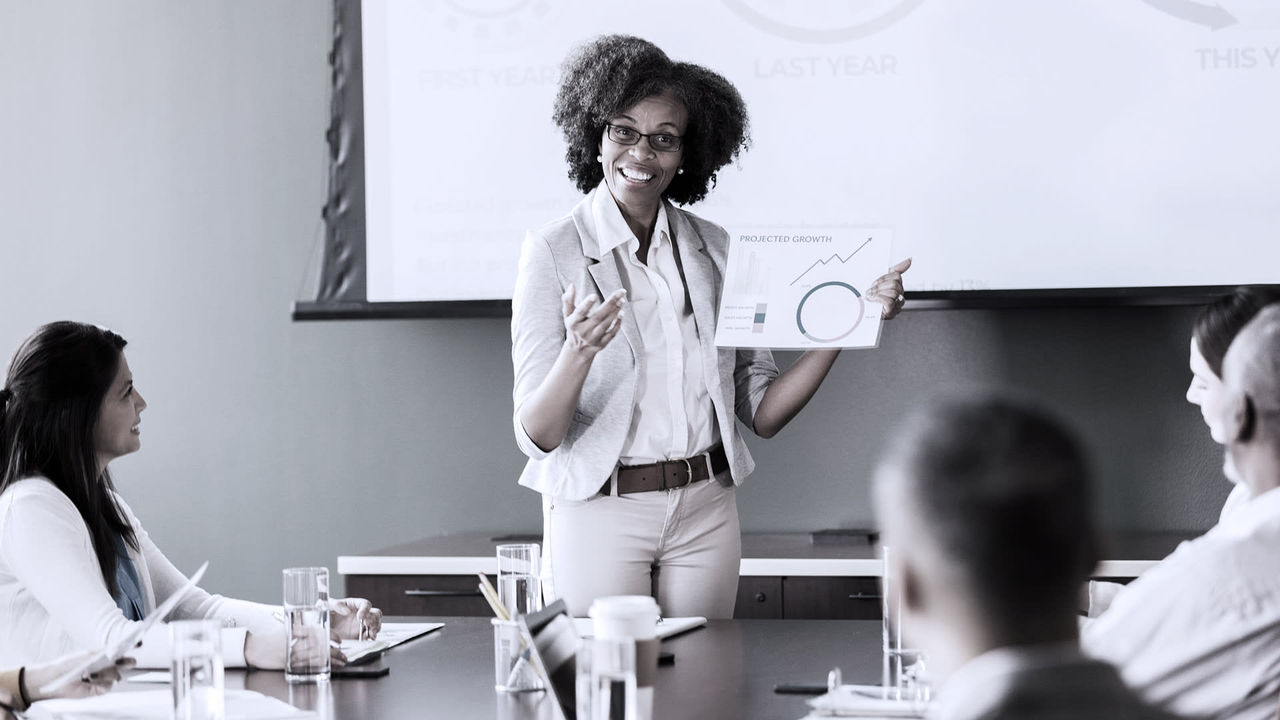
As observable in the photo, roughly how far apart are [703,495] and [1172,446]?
4.90ft

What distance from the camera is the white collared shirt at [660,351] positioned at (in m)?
2.35

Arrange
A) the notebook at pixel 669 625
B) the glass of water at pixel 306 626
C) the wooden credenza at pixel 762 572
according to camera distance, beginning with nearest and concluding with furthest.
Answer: the glass of water at pixel 306 626 < the notebook at pixel 669 625 < the wooden credenza at pixel 762 572

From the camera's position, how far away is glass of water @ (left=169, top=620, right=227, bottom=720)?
1.42 metres

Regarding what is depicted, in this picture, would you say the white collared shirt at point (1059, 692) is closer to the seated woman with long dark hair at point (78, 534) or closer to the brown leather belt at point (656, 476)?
the seated woman with long dark hair at point (78, 534)

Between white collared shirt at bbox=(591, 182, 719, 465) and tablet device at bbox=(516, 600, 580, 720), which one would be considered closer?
tablet device at bbox=(516, 600, 580, 720)

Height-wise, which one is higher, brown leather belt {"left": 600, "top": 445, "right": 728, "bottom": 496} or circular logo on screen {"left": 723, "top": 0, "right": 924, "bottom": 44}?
circular logo on screen {"left": 723, "top": 0, "right": 924, "bottom": 44}

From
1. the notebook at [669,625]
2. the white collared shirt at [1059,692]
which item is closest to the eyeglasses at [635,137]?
the notebook at [669,625]

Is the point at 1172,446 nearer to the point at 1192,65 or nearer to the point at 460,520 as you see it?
the point at 1192,65

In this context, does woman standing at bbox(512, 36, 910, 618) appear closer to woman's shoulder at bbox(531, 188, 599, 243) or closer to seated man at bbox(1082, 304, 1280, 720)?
woman's shoulder at bbox(531, 188, 599, 243)

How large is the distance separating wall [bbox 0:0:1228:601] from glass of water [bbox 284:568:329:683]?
5.88 ft

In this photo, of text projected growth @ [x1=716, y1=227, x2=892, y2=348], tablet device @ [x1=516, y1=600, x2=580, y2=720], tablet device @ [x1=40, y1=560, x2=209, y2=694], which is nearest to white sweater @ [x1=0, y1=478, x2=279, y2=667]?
tablet device @ [x1=40, y1=560, x2=209, y2=694]

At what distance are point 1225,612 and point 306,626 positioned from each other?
1.13 metres

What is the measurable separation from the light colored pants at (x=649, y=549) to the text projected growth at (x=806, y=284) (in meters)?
0.32

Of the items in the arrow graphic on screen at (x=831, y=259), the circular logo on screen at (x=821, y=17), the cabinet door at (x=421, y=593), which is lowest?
the cabinet door at (x=421, y=593)
